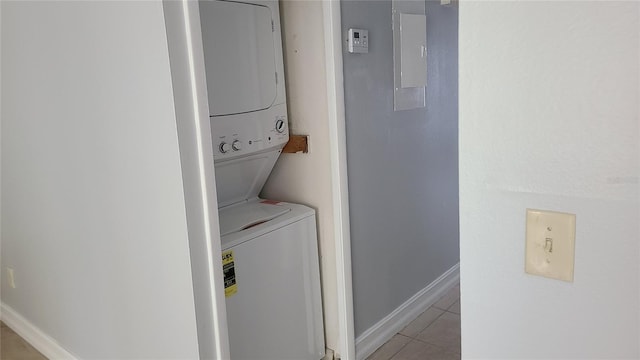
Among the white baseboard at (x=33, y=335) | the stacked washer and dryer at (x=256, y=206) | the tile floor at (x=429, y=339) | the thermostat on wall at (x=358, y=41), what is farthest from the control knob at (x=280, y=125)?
the white baseboard at (x=33, y=335)

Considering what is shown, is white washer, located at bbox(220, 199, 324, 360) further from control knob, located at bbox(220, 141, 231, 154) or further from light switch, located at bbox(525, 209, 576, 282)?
light switch, located at bbox(525, 209, 576, 282)

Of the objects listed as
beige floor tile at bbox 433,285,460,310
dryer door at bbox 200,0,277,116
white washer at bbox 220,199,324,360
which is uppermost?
dryer door at bbox 200,0,277,116

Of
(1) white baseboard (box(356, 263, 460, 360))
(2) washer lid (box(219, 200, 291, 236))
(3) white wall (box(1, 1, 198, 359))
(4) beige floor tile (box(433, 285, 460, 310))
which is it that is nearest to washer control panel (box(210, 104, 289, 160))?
(2) washer lid (box(219, 200, 291, 236))

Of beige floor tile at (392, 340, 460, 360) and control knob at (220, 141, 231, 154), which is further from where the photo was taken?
beige floor tile at (392, 340, 460, 360)

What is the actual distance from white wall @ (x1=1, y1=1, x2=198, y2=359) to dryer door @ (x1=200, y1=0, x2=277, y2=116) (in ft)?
1.16

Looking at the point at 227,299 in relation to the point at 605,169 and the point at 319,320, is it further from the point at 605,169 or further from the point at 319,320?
the point at 605,169

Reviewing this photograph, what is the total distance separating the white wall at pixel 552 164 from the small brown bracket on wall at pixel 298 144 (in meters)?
1.43

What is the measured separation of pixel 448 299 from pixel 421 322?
1.13 feet

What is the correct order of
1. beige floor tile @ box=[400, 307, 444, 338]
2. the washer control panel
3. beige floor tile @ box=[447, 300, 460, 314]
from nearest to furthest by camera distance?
the washer control panel < beige floor tile @ box=[400, 307, 444, 338] < beige floor tile @ box=[447, 300, 460, 314]

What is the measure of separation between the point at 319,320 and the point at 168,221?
1.05m

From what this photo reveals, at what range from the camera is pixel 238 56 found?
1984mm

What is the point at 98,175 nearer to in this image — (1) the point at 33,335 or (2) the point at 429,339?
(1) the point at 33,335

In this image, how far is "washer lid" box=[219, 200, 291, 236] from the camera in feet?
6.55

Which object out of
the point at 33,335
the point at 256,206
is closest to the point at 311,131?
the point at 256,206
